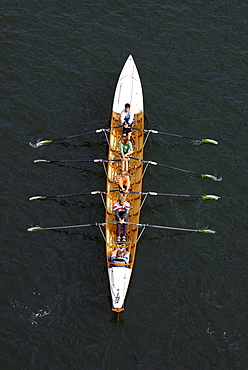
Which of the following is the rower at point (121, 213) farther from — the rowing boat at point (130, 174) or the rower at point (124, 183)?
the rower at point (124, 183)

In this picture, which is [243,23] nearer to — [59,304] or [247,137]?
[247,137]

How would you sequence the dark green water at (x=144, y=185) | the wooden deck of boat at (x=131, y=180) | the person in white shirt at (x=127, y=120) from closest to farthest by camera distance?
the dark green water at (x=144, y=185)
the wooden deck of boat at (x=131, y=180)
the person in white shirt at (x=127, y=120)

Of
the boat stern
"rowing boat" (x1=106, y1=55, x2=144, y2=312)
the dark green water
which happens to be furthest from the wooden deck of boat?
the dark green water

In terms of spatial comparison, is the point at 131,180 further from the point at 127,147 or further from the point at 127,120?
the point at 127,120

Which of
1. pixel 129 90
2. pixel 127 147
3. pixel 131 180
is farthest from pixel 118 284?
pixel 129 90

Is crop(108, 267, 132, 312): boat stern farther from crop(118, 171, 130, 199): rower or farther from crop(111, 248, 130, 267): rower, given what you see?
crop(118, 171, 130, 199): rower

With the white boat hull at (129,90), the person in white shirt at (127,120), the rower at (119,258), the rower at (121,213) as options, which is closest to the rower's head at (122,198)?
the rower at (121,213)

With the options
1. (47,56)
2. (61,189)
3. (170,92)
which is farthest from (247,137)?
(47,56)

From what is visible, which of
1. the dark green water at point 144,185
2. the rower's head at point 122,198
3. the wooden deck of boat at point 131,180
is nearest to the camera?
the dark green water at point 144,185

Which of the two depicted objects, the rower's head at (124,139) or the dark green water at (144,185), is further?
the rower's head at (124,139)
